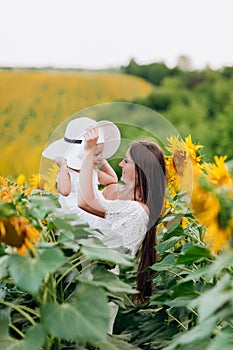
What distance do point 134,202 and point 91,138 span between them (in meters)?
0.21

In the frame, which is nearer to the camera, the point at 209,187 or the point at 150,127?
the point at 209,187

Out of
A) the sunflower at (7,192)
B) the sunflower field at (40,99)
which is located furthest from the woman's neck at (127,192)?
the sunflower field at (40,99)

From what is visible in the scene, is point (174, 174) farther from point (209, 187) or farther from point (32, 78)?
point (32, 78)

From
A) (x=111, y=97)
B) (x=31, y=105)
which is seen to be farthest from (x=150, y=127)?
(x=111, y=97)

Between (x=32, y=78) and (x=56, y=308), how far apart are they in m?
7.16

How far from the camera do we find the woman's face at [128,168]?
1.89m

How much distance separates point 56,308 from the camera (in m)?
1.31

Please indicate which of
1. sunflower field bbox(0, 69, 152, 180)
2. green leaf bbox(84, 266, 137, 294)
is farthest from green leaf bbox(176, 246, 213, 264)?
sunflower field bbox(0, 69, 152, 180)

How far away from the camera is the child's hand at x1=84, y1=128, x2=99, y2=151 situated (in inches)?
67.8

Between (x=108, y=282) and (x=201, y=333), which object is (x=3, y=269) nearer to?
(x=108, y=282)

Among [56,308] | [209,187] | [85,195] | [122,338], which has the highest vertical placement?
[209,187]

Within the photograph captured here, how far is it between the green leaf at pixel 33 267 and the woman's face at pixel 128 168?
23.8 inches

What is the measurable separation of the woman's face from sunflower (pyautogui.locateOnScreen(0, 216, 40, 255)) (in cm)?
61

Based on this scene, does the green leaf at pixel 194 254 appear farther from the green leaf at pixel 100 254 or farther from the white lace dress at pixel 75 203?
the white lace dress at pixel 75 203
